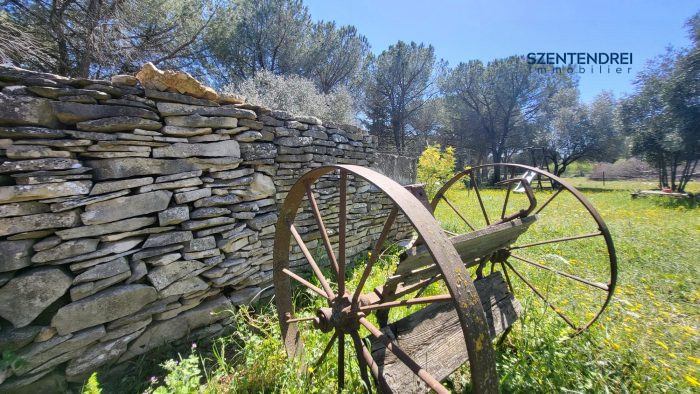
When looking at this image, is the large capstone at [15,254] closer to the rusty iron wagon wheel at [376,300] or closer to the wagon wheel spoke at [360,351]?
the rusty iron wagon wheel at [376,300]

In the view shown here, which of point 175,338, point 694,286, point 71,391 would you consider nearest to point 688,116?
point 694,286

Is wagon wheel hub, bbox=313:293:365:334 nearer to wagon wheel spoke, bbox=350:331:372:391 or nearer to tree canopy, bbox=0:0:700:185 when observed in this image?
wagon wheel spoke, bbox=350:331:372:391

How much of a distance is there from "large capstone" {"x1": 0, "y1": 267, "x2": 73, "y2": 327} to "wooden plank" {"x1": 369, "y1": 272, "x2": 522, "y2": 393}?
2.23 m

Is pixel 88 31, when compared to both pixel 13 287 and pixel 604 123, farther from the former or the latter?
pixel 604 123

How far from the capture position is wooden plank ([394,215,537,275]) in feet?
4.79

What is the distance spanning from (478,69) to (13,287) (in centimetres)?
1953

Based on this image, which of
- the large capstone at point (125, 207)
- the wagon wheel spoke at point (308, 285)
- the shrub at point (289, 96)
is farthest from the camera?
the shrub at point (289, 96)

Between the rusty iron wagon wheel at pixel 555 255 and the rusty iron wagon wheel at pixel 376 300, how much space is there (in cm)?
109

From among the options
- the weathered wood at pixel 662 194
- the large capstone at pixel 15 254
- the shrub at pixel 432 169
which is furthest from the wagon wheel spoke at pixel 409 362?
the weathered wood at pixel 662 194

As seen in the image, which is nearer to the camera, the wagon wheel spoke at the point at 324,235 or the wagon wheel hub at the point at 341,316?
the wagon wheel hub at the point at 341,316

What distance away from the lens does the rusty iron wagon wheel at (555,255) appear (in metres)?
2.20

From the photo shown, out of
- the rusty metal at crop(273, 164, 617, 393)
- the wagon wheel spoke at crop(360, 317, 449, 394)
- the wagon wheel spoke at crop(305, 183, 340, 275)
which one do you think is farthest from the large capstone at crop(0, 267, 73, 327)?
the wagon wheel spoke at crop(360, 317, 449, 394)

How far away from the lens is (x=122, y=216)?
2.26 metres

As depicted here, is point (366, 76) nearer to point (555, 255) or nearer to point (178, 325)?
point (555, 255)
